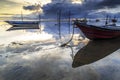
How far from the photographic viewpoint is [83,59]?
45.3 feet

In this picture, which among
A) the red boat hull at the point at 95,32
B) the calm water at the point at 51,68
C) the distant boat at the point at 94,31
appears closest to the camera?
the calm water at the point at 51,68

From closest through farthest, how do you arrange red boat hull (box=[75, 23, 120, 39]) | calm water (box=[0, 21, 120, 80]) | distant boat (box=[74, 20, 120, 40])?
calm water (box=[0, 21, 120, 80]), distant boat (box=[74, 20, 120, 40]), red boat hull (box=[75, 23, 120, 39])

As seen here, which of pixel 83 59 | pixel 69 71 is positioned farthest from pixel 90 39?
pixel 69 71

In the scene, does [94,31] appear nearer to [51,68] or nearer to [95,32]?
[95,32]

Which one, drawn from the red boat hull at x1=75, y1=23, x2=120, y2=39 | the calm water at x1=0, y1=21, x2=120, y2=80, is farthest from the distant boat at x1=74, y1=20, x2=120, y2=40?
the calm water at x1=0, y1=21, x2=120, y2=80

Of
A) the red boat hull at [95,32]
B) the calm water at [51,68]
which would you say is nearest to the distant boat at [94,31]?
the red boat hull at [95,32]

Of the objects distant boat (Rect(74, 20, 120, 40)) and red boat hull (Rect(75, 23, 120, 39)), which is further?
red boat hull (Rect(75, 23, 120, 39))

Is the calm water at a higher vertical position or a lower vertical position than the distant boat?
lower

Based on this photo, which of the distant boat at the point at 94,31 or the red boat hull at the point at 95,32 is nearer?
the distant boat at the point at 94,31

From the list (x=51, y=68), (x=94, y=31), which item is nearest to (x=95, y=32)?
(x=94, y=31)

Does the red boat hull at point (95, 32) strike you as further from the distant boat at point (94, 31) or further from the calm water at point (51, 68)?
the calm water at point (51, 68)

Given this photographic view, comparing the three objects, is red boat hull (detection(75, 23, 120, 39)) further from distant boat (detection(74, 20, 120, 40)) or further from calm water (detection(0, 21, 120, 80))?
calm water (detection(0, 21, 120, 80))

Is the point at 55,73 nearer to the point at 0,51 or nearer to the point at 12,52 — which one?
the point at 12,52

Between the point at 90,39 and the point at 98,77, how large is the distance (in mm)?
12733
